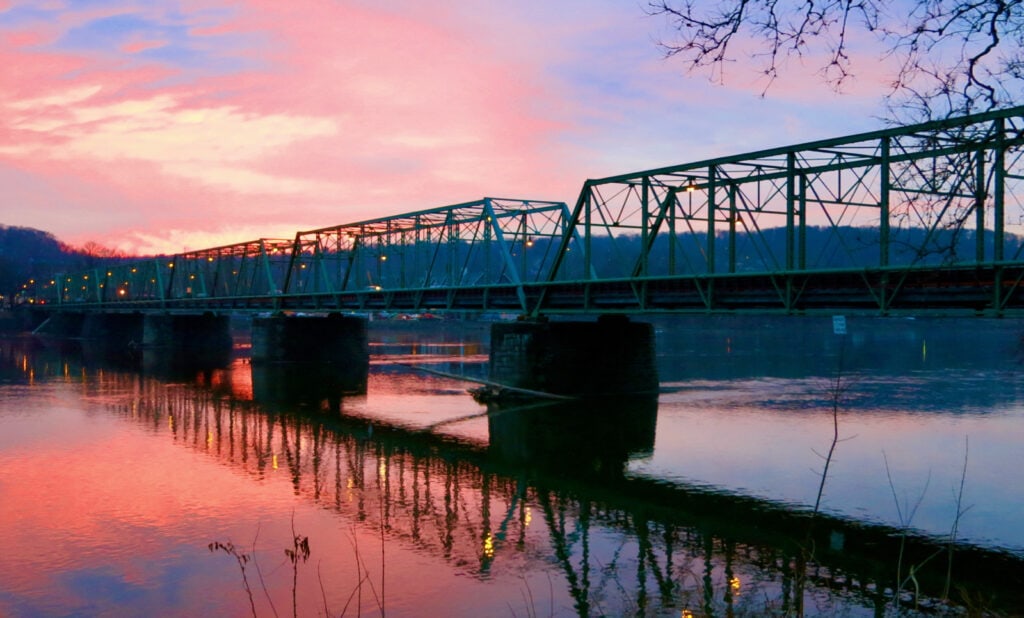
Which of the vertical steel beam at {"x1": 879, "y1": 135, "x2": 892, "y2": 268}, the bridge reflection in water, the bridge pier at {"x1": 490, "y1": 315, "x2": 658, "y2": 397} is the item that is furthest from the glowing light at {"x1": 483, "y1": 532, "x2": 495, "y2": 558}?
the bridge pier at {"x1": 490, "y1": 315, "x2": 658, "y2": 397}

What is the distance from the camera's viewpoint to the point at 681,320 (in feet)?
545

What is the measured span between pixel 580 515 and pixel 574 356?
24753mm

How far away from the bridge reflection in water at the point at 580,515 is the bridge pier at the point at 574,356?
3.37 metres

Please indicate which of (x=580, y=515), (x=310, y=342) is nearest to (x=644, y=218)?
(x=580, y=515)

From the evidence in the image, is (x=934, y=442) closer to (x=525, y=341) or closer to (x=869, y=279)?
(x=869, y=279)

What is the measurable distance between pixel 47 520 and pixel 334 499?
6.76 m

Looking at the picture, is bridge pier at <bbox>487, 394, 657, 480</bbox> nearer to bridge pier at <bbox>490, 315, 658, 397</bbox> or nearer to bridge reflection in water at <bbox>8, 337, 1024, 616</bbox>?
bridge reflection in water at <bbox>8, 337, 1024, 616</bbox>

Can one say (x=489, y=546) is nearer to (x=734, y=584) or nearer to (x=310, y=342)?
(x=734, y=584)

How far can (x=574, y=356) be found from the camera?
47.3 m

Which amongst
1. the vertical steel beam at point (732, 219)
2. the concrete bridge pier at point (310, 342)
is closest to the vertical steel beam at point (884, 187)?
the vertical steel beam at point (732, 219)

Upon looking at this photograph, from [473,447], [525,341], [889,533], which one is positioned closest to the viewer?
→ [889,533]

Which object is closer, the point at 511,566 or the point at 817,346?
the point at 511,566

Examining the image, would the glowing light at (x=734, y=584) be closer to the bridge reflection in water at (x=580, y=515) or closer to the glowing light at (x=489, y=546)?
the bridge reflection in water at (x=580, y=515)

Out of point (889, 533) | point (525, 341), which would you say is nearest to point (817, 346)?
point (525, 341)
